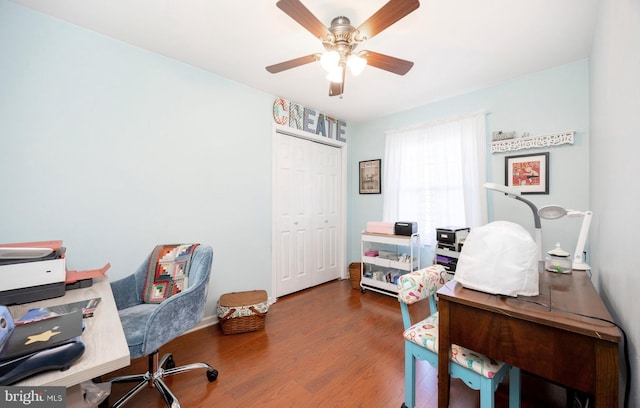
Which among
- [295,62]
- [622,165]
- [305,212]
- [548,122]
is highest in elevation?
[295,62]

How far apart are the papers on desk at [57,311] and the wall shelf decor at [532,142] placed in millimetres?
3443

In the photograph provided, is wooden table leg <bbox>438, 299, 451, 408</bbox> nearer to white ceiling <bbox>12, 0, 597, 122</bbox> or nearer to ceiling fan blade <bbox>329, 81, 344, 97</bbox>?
ceiling fan blade <bbox>329, 81, 344, 97</bbox>

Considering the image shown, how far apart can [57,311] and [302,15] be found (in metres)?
1.85

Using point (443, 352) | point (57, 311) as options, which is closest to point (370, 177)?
point (443, 352)

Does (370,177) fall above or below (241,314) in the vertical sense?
above

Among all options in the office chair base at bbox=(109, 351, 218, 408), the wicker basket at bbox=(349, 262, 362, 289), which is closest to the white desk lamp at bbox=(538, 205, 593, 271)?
the wicker basket at bbox=(349, 262, 362, 289)

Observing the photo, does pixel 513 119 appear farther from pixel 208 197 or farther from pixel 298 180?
pixel 208 197

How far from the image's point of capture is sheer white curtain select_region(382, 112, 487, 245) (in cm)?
276

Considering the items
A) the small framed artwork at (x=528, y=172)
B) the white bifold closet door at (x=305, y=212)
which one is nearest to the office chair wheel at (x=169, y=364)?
the white bifold closet door at (x=305, y=212)

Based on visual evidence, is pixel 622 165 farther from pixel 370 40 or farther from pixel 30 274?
pixel 30 274

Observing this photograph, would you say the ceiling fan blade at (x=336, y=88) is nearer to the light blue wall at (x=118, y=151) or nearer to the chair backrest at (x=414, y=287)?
the light blue wall at (x=118, y=151)

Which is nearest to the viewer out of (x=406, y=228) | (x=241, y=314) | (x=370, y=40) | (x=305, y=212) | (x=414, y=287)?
(x=414, y=287)

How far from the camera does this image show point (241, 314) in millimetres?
2248

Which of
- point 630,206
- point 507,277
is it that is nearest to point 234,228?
point 507,277
